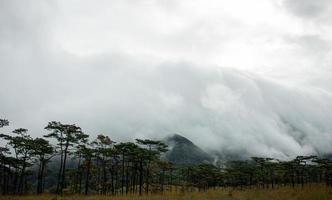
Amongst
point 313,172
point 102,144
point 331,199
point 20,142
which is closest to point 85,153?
point 102,144

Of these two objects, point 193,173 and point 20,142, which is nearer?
point 20,142

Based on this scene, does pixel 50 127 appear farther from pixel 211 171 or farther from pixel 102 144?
pixel 211 171

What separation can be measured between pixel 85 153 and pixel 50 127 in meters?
13.0

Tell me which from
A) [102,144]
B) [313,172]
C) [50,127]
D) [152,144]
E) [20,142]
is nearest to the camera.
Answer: [50,127]

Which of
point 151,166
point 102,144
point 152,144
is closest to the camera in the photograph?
point 152,144

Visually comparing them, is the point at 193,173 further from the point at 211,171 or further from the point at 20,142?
the point at 20,142

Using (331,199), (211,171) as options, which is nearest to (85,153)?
(211,171)

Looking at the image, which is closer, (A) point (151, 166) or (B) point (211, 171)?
(A) point (151, 166)

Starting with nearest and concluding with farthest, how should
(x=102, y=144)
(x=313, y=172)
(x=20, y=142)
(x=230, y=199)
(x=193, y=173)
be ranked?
(x=230, y=199), (x=20, y=142), (x=102, y=144), (x=193, y=173), (x=313, y=172)

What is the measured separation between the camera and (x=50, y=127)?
47.6 m

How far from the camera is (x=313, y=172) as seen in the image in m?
106

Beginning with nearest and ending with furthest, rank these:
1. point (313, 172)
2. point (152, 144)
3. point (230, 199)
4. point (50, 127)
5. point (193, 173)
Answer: point (230, 199) < point (50, 127) < point (152, 144) < point (193, 173) < point (313, 172)

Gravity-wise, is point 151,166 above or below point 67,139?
below

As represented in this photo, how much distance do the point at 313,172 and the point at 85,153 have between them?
272ft
